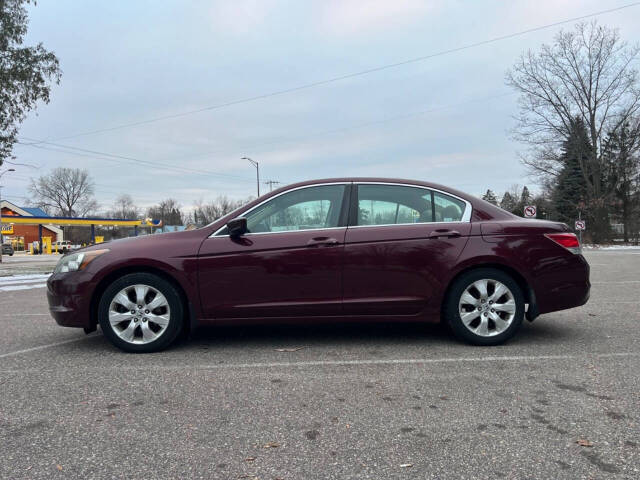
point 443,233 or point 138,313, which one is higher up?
point 443,233

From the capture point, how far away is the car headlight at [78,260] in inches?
165

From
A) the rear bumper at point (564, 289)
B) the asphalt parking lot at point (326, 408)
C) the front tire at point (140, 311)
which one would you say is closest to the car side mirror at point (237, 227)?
the front tire at point (140, 311)

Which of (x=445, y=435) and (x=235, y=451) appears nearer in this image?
(x=235, y=451)

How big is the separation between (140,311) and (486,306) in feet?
10.2

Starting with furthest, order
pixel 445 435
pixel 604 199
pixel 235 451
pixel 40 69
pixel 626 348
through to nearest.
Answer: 1. pixel 604 199
2. pixel 40 69
3. pixel 626 348
4. pixel 445 435
5. pixel 235 451

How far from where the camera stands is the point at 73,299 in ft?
13.7

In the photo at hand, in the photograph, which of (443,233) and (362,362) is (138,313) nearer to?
(362,362)

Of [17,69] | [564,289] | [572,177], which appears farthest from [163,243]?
[572,177]

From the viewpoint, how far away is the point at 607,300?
22.8ft

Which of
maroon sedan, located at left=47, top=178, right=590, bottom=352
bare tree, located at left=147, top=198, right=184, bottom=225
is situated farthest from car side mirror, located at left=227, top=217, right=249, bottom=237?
bare tree, located at left=147, top=198, right=184, bottom=225

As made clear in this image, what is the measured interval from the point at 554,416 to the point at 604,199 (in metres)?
44.1

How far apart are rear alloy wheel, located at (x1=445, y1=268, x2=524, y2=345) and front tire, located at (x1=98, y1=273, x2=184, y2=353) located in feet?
8.22

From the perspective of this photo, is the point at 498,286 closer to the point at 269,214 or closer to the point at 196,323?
the point at 269,214

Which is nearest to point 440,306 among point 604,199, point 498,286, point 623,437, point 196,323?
point 498,286
